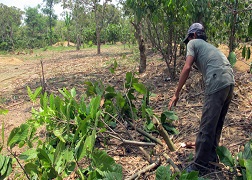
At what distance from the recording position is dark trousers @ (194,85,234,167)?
2475 mm

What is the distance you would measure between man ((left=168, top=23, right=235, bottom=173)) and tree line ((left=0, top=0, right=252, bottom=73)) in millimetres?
476

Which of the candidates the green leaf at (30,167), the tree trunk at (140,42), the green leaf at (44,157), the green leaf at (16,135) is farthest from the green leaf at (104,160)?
the tree trunk at (140,42)

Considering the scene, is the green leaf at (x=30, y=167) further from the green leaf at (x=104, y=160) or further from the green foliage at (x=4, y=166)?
the green leaf at (x=104, y=160)

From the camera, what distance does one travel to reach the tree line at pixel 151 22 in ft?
15.5

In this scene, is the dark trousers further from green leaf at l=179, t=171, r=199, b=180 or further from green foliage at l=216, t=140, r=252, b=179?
green leaf at l=179, t=171, r=199, b=180

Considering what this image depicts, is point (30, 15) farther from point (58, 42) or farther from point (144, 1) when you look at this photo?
point (144, 1)

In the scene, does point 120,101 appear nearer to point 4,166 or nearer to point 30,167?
point 30,167

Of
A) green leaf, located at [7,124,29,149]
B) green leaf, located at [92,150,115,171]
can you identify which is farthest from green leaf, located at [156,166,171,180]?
green leaf, located at [7,124,29,149]

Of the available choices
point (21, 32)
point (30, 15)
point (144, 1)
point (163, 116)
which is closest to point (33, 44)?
point (21, 32)

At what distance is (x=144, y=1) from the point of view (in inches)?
203

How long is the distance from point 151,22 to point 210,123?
12.5 feet

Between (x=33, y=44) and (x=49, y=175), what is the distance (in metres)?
27.3

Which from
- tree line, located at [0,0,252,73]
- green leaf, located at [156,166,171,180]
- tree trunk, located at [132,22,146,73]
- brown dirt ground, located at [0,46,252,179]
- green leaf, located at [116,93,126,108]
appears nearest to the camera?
green leaf, located at [156,166,171,180]

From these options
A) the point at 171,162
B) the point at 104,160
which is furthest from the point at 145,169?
the point at 104,160
